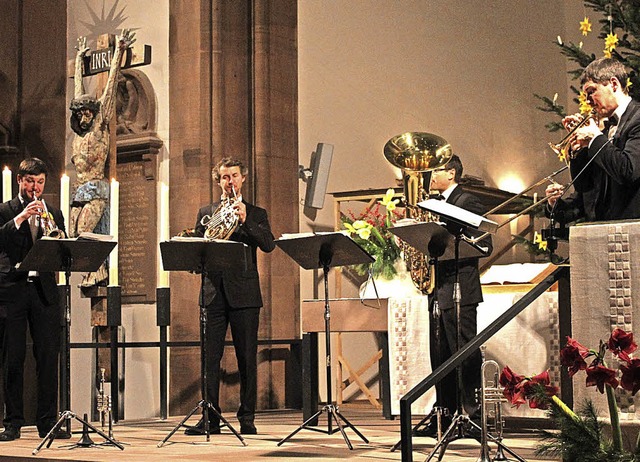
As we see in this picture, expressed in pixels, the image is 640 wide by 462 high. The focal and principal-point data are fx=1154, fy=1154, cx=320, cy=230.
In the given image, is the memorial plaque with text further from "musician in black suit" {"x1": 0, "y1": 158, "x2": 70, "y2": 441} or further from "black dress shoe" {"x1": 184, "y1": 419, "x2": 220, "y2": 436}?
"black dress shoe" {"x1": 184, "y1": 419, "x2": 220, "y2": 436}

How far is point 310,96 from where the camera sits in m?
11.5

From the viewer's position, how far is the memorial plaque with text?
1070 cm

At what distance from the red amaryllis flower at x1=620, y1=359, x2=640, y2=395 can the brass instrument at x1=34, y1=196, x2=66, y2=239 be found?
393 centimetres

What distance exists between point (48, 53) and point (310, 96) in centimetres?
261

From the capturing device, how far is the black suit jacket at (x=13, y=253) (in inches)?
290

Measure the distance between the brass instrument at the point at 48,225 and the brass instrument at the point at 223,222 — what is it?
0.90 m

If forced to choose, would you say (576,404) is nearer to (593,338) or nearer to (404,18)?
(593,338)

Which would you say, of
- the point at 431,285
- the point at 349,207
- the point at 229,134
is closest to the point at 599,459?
the point at 431,285

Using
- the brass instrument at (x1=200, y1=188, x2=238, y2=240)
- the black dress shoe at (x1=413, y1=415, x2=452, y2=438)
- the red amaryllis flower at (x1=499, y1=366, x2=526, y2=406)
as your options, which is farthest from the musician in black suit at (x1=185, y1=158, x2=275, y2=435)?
the red amaryllis flower at (x1=499, y1=366, x2=526, y2=406)

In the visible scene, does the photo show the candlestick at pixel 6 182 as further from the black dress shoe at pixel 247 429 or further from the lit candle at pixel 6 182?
the black dress shoe at pixel 247 429

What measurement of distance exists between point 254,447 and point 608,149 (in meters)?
2.74

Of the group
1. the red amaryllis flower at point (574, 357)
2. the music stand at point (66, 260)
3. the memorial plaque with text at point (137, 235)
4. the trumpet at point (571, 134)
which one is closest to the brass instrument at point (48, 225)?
the music stand at point (66, 260)

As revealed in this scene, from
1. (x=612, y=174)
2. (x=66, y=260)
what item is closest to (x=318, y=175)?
(x=66, y=260)

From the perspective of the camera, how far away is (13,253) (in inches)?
291
